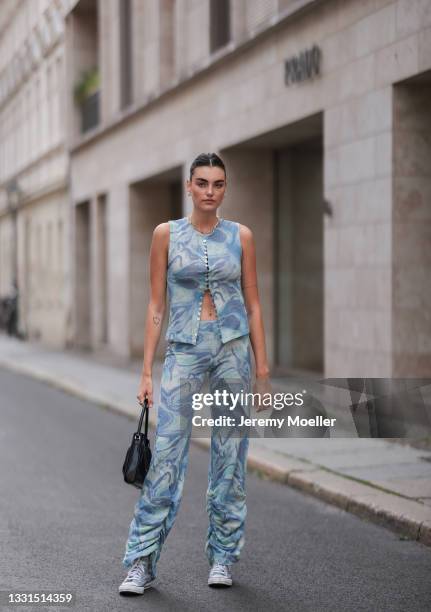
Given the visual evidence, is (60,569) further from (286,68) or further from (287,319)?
(287,319)

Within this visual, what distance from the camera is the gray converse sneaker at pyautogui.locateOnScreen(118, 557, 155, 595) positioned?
514 centimetres

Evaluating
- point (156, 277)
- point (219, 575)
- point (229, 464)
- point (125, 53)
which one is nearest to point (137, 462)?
point (229, 464)

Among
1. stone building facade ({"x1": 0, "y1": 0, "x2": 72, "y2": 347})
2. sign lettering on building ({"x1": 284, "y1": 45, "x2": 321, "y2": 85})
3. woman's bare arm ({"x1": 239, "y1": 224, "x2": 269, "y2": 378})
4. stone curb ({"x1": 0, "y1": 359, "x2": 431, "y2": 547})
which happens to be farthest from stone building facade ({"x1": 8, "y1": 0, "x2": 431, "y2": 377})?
woman's bare arm ({"x1": 239, "y1": 224, "x2": 269, "y2": 378})

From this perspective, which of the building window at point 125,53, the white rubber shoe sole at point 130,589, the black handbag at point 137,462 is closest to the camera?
the black handbag at point 137,462

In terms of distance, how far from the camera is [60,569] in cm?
566

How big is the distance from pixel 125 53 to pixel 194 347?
58.3 feet

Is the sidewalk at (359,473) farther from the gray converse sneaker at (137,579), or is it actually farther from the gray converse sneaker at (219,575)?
the gray converse sneaker at (137,579)

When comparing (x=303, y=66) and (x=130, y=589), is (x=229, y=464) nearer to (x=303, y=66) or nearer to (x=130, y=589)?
(x=130, y=589)

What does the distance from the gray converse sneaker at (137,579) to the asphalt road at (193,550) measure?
49mm

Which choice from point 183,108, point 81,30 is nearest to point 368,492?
point 183,108

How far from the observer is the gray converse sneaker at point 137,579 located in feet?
16.9

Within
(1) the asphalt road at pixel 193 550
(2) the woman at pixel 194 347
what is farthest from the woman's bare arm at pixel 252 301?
(1) the asphalt road at pixel 193 550

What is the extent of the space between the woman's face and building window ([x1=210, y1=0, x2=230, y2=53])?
38.9ft

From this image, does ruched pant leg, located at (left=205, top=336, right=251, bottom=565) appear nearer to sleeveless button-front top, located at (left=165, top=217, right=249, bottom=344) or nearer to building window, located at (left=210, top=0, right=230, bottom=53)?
sleeveless button-front top, located at (left=165, top=217, right=249, bottom=344)
